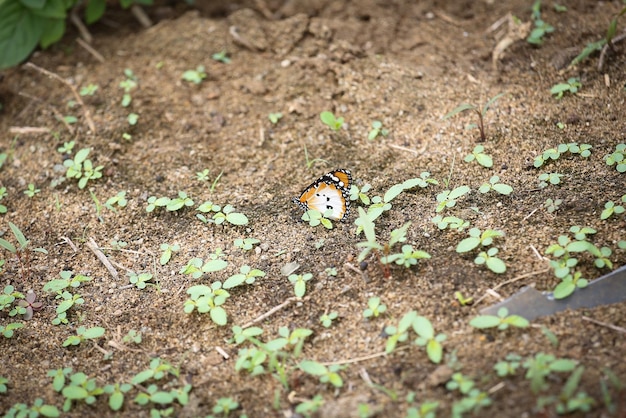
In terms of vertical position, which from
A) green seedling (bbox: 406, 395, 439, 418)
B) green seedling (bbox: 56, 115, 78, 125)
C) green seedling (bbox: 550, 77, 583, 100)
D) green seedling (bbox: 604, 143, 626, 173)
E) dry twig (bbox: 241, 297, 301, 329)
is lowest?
dry twig (bbox: 241, 297, 301, 329)

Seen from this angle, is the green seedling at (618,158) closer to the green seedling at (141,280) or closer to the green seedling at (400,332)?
the green seedling at (400,332)

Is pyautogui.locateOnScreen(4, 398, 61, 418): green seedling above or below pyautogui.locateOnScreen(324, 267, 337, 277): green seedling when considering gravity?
below

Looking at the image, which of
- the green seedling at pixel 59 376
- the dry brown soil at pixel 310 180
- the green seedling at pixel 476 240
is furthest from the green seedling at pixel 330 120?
the green seedling at pixel 59 376

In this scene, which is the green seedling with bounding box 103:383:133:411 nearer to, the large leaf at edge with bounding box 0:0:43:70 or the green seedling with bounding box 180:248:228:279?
the green seedling with bounding box 180:248:228:279

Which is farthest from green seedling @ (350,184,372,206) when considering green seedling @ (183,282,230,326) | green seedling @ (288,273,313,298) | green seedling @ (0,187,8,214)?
green seedling @ (0,187,8,214)

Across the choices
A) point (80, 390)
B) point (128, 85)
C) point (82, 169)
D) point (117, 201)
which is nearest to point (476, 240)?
point (80, 390)
